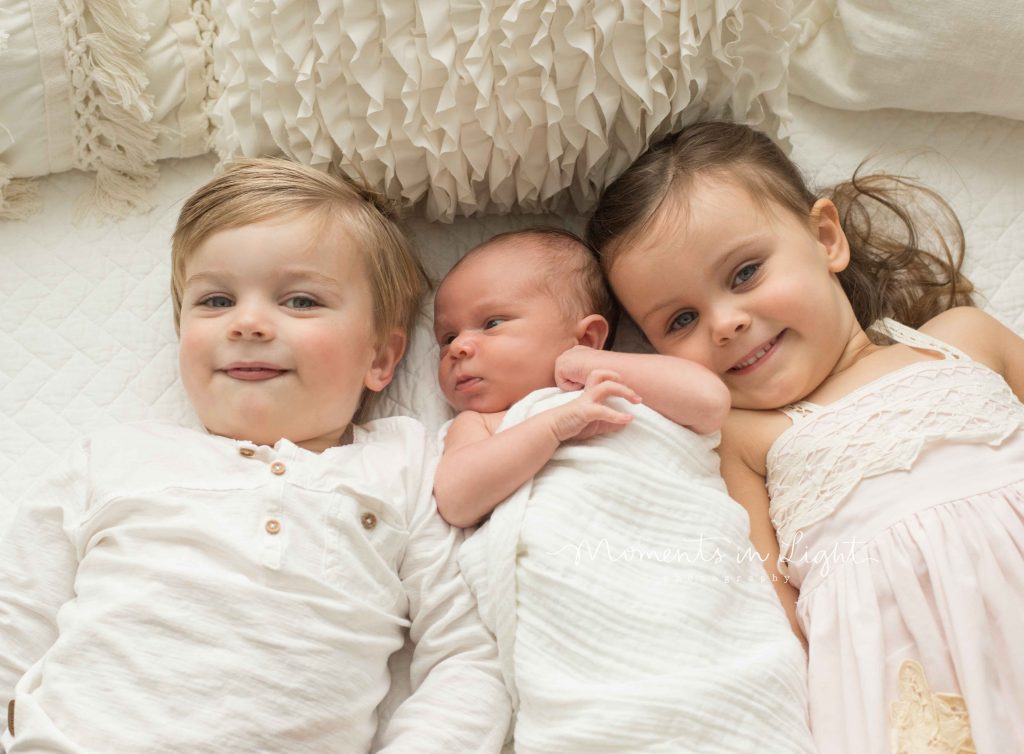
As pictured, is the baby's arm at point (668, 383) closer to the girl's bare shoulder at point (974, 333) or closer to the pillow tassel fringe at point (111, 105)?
the girl's bare shoulder at point (974, 333)

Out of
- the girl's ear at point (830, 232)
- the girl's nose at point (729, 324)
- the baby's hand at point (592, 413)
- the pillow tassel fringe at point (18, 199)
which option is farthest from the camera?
the pillow tassel fringe at point (18, 199)

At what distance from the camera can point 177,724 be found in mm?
967

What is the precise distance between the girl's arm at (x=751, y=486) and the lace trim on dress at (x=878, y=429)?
16 mm

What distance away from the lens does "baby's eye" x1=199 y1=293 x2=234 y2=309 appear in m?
1.23

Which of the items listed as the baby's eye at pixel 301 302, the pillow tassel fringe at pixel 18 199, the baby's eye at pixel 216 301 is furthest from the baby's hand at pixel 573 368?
the pillow tassel fringe at pixel 18 199

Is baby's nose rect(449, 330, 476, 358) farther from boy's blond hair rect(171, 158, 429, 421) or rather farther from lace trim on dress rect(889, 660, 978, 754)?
lace trim on dress rect(889, 660, 978, 754)

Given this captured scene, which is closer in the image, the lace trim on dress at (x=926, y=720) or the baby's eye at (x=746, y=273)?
the lace trim on dress at (x=926, y=720)

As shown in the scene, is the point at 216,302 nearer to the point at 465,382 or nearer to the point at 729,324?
the point at 465,382

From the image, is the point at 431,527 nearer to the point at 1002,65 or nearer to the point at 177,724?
the point at 177,724

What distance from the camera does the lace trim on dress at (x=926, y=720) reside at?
101 cm

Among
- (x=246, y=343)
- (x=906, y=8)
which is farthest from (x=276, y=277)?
(x=906, y=8)

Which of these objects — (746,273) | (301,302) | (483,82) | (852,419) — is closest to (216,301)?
(301,302)

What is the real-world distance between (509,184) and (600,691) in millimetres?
730

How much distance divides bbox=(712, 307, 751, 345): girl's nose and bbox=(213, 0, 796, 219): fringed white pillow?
0.28m
